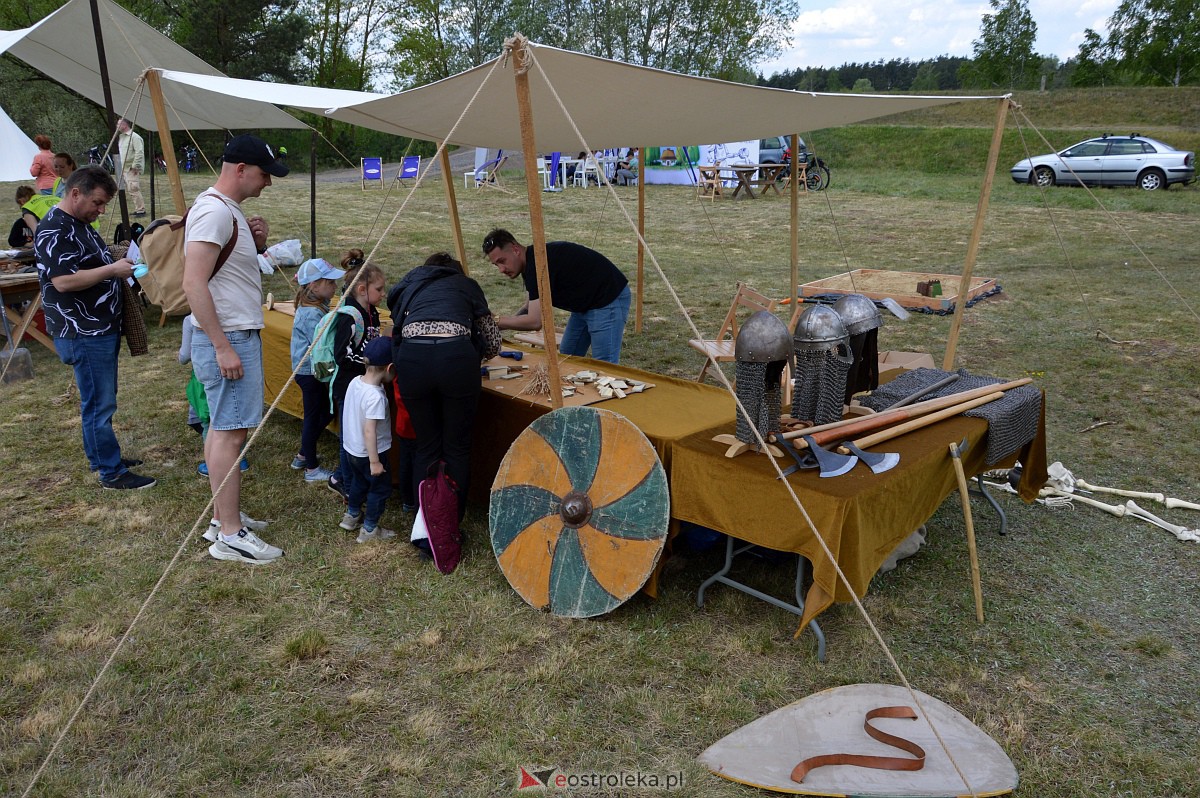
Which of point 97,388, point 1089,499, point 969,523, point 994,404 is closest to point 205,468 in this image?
point 97,388

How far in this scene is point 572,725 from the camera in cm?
260

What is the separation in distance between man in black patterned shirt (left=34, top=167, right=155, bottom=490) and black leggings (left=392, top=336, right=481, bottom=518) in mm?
1637

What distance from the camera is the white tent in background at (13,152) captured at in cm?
782

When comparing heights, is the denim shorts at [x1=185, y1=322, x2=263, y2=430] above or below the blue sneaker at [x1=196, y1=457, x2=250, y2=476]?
above

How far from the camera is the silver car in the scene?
16688 mm

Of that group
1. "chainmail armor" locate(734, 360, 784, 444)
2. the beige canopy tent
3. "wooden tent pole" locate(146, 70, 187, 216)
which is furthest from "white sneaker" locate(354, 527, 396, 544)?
"wooden tent pole" locate(146, 70, 187, 216)

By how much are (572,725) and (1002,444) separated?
87.8 inches

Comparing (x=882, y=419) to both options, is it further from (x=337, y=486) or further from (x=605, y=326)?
(x=337, y=486)

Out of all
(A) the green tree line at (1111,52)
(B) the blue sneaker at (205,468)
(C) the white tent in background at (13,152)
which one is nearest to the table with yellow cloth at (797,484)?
(B) the blue sneaker at (205,468)

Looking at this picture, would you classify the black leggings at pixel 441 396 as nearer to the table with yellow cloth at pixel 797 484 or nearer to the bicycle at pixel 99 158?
the table with yellow cloth at pixel 797 484

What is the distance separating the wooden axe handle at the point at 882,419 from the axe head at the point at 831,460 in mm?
67

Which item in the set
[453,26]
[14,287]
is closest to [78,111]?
[453,26]

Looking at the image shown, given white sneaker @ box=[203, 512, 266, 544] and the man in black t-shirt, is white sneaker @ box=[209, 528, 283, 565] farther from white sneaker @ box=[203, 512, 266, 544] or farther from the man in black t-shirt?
the man in black t-shirt

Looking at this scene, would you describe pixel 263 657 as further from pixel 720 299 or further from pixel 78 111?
pixel 78 111
